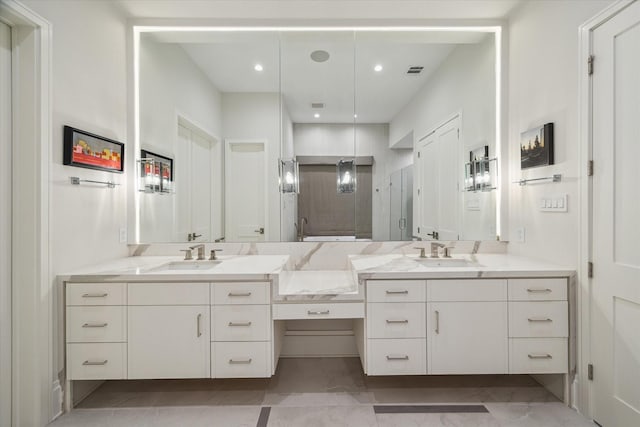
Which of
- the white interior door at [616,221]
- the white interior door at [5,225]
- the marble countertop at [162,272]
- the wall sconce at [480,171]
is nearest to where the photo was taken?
the white interior door at [616,221]

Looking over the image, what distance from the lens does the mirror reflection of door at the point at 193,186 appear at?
2564 mm

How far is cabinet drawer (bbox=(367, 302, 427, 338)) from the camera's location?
190 centimetres

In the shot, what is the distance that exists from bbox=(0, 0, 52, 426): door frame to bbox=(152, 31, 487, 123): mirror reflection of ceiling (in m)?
1.04

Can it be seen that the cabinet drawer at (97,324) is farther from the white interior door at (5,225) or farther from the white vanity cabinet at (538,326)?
the white vanity cabinet at (538,326)

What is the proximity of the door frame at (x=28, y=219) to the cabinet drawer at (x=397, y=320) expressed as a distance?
1.89m

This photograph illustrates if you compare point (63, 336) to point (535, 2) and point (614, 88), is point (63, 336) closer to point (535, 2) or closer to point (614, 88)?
point (614, 88)

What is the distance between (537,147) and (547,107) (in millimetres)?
262

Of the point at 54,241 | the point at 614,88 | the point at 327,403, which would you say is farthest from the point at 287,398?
the point at 614,88

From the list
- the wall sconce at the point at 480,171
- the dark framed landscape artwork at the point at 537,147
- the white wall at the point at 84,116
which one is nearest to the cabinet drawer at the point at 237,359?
the white wall at the point at 84,116

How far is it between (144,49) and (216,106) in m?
0.73

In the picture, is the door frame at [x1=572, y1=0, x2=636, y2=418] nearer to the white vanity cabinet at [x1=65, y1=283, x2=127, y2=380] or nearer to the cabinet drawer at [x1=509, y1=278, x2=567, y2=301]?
the cabinet drawer at [x1=509, y1=278, x2=567, y2=301]

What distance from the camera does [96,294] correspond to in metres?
1.85

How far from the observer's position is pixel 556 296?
1884 millimetres

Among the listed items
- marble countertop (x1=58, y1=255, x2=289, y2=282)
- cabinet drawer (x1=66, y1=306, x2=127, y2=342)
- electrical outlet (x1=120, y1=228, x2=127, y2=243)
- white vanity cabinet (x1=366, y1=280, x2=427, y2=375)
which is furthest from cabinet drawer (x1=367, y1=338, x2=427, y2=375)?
electrical outlet (x1=120, y1=228, x2=127, y2=243)
